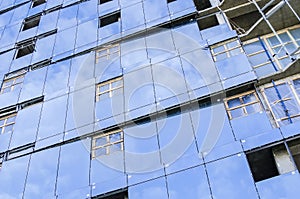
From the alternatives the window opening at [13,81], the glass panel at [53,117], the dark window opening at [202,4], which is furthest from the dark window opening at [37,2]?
the dark window opening at [202,4]

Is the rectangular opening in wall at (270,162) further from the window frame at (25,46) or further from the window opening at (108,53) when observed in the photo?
the window frame at (25,46)

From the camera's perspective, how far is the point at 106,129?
1536cm

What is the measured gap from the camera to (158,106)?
1496cm

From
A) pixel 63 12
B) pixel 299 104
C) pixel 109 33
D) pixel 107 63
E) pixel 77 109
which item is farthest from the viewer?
pixel 63 12

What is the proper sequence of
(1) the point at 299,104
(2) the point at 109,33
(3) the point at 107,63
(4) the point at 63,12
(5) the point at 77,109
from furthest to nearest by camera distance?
(4) the point at 63,12
(2) the point at 109,33
(3) the point at 107,63
(5) the point at 77,109
(1) the point at 299,104

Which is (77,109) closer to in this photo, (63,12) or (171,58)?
(171,58)

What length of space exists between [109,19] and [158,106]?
25.9 ft

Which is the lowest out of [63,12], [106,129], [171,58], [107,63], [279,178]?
[279,178]

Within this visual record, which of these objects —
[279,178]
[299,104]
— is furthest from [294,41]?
[279,178]

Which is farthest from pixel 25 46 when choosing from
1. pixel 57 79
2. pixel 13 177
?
pixel 13 177

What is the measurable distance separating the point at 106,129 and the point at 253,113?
5621 millimetres

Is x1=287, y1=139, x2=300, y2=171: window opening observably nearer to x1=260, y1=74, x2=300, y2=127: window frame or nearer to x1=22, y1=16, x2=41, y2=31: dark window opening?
x1=260, y1=74, x2=300, y2=127: window frame

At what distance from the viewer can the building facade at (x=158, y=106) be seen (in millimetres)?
12562

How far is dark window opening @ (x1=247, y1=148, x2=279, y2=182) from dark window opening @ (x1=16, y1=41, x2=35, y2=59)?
14204 mm
